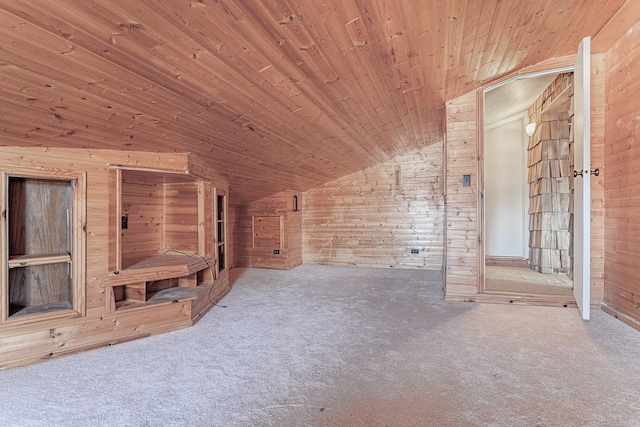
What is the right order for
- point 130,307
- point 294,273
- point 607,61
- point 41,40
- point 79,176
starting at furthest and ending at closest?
1. point 294,273
2. point 607,61
3. point 130,307
4. point 79,176
5. point 41,40

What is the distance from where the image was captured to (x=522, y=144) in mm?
5477

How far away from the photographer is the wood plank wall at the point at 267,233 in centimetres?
550

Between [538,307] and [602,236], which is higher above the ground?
[602,236]

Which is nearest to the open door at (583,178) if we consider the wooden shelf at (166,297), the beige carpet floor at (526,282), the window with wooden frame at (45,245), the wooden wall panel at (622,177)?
the wooden wall panel at (622,177)

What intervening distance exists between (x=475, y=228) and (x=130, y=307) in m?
3.40

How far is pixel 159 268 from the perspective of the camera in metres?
2.65

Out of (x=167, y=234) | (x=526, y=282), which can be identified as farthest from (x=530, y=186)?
(x=167, y=234)

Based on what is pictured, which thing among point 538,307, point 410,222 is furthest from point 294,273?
point 538,307

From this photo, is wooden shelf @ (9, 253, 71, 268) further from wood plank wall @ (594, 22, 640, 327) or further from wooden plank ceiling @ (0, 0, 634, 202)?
wood plank wall @ (594, 22, 640, 327)

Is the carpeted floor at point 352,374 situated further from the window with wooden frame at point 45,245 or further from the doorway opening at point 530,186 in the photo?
the doorway opening at point 530,186

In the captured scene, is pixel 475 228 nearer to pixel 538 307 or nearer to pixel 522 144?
pixel 538 307

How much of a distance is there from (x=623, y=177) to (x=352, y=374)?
2941mm

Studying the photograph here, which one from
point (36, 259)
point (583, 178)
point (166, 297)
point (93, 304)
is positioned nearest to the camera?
point (36, 259)

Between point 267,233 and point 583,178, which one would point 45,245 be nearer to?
point 267,233
